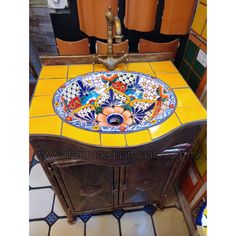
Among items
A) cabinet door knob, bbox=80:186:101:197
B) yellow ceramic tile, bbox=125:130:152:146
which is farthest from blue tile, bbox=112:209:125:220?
yellow ceramic tile, bbox=125:130:152:146

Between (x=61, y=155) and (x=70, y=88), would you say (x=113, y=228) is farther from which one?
(x=70, y=88)

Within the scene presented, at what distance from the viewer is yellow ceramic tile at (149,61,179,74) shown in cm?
101

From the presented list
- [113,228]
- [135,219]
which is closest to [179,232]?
[135,219]

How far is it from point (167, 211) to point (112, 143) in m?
1.02

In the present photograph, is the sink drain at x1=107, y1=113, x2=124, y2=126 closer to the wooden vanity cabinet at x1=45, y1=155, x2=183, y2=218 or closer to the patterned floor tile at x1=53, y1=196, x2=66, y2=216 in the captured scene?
the wooden vanity cabinet at x1=45, y1=155, x2=183, y2=218

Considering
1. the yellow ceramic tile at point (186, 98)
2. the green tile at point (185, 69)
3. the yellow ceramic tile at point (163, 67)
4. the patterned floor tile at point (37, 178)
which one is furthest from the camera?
the patterned floor tile at point (37, 178)

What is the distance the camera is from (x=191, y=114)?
76 cm

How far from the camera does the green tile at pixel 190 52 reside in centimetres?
104

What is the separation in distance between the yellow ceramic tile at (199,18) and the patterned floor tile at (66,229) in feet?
4.60

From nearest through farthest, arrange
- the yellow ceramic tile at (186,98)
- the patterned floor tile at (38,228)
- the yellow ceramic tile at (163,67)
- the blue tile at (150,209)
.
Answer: the yellow ceramic tile at (186,98) → the yellow ceramic tile at (163,67) → the patterned floor tile at (38,228) → the blue tile at (150,209)

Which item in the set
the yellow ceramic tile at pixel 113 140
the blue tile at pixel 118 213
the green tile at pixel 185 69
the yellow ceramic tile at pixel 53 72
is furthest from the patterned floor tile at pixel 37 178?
the green tile at pixel 185 69

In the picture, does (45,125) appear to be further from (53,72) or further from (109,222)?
(109,222)

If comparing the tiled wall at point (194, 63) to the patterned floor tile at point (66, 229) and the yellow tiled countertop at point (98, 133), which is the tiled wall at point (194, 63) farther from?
the patterned floor tile at point (66, 229)

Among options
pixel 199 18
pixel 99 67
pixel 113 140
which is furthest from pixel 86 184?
pixel 199 18
